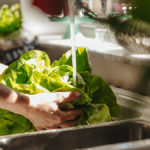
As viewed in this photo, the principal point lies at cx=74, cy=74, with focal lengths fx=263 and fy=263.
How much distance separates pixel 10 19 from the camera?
1.76 metres

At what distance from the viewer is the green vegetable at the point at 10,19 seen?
173cm

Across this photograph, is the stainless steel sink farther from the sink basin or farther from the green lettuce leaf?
the green lettuce leaf

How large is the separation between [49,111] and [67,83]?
0.30 ft

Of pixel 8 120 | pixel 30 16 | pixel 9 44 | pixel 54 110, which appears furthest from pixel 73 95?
pixel 30 16

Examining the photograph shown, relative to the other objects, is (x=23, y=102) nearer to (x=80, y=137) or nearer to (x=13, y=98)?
(x=13, y=98)

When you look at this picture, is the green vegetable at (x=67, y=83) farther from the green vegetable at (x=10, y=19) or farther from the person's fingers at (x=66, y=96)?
the green vegetable at (x=10, y=19)

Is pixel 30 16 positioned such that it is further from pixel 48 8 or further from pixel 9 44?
pixel 48 8

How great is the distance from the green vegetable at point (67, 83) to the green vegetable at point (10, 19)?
1138 mm

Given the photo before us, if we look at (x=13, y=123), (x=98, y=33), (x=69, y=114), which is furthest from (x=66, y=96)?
(x=98, y=33)

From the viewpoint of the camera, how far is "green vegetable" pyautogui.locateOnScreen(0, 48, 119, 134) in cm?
55

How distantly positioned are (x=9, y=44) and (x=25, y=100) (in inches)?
49.2

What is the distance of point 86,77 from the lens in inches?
23.8

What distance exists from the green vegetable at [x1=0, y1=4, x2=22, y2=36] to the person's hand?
1311mm

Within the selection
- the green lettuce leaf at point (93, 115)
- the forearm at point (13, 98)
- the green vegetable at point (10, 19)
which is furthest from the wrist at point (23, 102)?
the green vegetable at point (10, 19)
